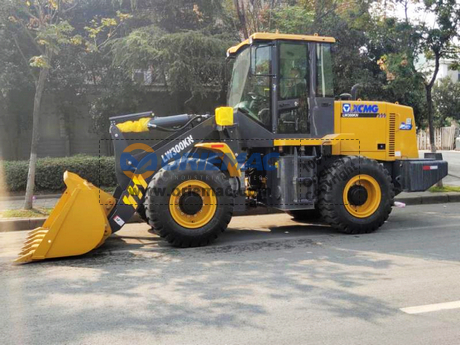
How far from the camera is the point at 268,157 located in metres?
7.60

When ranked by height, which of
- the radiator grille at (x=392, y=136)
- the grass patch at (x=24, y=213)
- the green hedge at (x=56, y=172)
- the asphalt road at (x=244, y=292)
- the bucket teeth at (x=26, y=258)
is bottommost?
the asphalt road at (x=244, y=292)

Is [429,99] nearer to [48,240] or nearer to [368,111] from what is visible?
[368,111]

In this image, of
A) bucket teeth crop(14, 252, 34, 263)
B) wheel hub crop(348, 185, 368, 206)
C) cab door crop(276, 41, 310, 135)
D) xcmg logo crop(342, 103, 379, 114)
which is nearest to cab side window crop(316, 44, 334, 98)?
cab door crop(276, 41, 310, 135)

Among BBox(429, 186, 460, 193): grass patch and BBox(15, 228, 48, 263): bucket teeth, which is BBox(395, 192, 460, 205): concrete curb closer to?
BBox(429, 186, 460, 193): grass patch

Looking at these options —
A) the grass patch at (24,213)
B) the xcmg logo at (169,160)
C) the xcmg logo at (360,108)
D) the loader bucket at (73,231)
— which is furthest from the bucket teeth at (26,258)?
the xcmg logo at (360,108)

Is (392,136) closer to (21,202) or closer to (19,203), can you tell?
(19,203)

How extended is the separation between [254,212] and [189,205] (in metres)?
3.78

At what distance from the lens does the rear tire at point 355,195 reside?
23.9ft

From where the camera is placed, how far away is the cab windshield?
7.25 meters

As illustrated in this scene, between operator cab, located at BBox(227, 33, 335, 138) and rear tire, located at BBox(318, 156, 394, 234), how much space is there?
78cm

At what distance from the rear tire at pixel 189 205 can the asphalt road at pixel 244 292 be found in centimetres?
26

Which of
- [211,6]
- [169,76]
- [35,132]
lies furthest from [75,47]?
[35,132]

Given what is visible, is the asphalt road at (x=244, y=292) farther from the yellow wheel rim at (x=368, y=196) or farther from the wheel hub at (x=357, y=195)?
the wheel hub at (x=357, y=195)

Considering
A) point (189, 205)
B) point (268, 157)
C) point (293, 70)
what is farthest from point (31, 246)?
point (293, 70)
